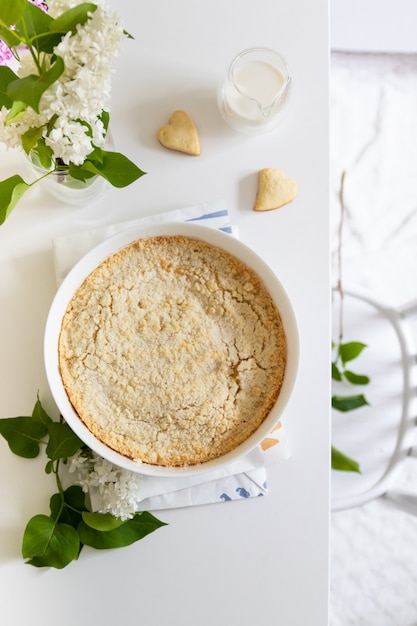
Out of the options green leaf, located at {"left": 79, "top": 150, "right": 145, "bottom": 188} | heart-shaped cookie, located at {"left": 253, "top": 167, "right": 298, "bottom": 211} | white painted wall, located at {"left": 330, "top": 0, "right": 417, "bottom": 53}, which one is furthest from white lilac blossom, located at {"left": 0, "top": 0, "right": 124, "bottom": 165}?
white painted wall, located at {"left": 330, "top": 0, "right": 417, "bottom": 53}

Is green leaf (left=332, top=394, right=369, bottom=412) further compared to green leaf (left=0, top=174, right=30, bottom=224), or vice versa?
green leaf (left=332, top=394, right=369, bottom=412)

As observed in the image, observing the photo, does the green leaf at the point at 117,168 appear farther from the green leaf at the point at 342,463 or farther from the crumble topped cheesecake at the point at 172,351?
the green leaf at the point at 342,463

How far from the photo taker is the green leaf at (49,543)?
864 mm

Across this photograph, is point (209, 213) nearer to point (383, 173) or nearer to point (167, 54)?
point (167, 54)

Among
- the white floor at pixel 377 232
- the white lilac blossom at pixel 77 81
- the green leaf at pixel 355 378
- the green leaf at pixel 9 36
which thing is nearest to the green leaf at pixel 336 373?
the green leaf at pixel 355 378

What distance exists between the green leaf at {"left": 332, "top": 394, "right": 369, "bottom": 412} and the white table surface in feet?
1.37

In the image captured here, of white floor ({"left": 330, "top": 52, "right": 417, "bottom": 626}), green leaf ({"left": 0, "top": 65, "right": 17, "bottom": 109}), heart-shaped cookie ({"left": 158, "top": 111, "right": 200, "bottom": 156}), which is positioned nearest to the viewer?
green leaf ({"left": 0, "top": 65, "right": 17, "bottom": 109})

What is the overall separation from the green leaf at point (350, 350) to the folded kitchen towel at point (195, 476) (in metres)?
0.47

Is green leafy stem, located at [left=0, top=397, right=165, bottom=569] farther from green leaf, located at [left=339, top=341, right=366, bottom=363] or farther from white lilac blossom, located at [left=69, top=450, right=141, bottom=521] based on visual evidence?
green leaf, located at [left=339, top=341, right=366, bottom=363]

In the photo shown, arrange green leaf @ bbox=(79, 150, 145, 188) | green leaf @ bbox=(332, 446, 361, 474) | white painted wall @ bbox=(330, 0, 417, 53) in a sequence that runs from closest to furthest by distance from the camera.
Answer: green leaf @ bbox=(79, 150, 145, 188)
green leaf @ bbox=(332, 446, 361, 474)
white painted wall @ bbox=(330, 0, 417, 53)

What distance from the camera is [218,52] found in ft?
3.17

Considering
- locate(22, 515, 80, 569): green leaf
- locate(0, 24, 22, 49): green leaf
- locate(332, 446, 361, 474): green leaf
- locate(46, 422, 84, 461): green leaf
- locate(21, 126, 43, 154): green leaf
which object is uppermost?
locate(0, 24, 22, 49): green leaf

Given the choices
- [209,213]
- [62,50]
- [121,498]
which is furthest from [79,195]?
[121,498]

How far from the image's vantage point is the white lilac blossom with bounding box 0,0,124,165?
2.08 ft
